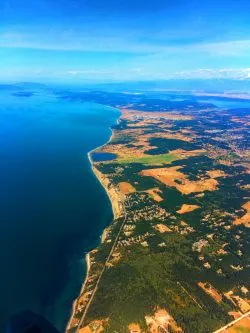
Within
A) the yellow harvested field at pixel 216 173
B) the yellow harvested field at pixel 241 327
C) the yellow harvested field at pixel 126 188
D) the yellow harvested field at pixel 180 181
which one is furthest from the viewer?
the yellow harvested field at pixel 216 173

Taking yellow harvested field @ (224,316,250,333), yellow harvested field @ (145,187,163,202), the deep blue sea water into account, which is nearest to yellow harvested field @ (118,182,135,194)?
yellow harvested field @ (145,187,163,202)

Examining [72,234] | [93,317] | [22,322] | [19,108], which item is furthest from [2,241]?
[19,108]

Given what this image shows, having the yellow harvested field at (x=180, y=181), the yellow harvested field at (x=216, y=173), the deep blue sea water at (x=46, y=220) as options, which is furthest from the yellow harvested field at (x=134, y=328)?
the yellow harvested field at (x=216, y=173)

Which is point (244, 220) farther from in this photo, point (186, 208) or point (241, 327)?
point (241, 327)

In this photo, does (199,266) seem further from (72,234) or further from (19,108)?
(19,108)

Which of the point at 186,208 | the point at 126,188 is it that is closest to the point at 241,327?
the point at 186,208

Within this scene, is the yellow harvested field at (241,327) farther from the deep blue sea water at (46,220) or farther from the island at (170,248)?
the deep blue sea water at (46,220)
